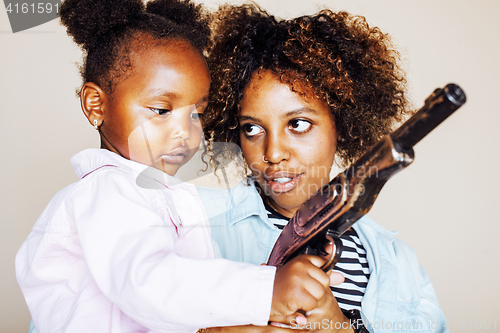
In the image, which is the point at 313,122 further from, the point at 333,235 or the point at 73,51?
the point at 73,51

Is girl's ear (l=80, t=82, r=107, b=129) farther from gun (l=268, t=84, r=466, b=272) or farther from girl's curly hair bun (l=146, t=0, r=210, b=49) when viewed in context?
gun (l=268, t=84, r=466, b=272)

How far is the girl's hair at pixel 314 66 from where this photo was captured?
1.43 m

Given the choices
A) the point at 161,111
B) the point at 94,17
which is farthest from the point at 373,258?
the point at 94,17

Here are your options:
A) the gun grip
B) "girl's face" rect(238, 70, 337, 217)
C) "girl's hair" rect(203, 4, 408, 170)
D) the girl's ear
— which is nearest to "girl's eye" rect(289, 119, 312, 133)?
"girl's face" rect(238, 70, 337, 217)

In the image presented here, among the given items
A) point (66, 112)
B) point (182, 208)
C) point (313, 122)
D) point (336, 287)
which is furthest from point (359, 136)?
point (66, 112)

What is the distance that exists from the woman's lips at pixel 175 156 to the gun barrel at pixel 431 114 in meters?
0.60

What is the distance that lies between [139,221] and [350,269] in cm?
96

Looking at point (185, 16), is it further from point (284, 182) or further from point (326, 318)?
point (326, 318)

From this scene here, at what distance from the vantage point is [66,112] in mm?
2139

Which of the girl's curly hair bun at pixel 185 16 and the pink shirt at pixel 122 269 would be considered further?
the girl's curly hair bun at pixel 185 16

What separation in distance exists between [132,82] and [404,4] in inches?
75.0

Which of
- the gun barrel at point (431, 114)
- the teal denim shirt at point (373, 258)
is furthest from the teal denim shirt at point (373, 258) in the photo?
the gun barrel at point (431, 114)

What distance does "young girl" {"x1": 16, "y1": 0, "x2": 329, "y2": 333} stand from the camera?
32.9 inches

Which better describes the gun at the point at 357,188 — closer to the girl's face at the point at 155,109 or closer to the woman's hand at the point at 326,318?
the woman's hand at the point at 326,318
